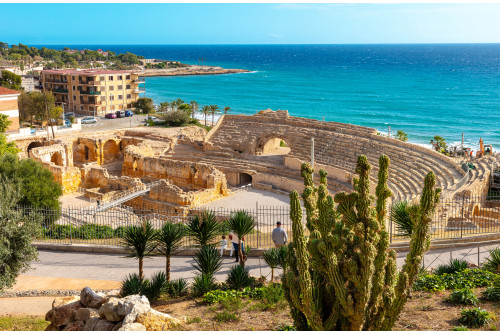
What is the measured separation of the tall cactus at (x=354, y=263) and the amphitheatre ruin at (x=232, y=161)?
1588 centimetres

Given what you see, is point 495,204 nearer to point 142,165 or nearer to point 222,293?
point 222,293

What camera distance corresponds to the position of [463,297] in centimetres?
1145

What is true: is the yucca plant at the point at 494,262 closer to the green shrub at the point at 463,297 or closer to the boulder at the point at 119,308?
the green shrub at the point at 463,297

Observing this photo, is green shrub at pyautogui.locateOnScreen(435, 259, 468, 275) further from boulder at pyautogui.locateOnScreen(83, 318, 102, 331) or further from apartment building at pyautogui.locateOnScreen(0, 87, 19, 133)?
apartment building at pyautogui.locateOnScreen(0, 87, 19, 133)

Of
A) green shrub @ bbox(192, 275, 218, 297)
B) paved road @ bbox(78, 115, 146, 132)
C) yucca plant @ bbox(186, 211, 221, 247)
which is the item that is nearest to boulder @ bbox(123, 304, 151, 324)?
green shrub @ bbox(192, 275, 218, 297)

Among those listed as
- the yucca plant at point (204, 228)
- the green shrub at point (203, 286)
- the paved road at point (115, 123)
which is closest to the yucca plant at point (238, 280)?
the green shrub at point (203, 286)

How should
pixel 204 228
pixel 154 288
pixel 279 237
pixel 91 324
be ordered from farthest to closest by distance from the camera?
1. pixel 279 237
2. pixel 204 228
3. pixel 154 288
4. pixel 91 324

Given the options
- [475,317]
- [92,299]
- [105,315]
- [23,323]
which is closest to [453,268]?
[475,317]

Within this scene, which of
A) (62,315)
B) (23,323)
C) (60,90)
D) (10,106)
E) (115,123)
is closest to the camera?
(62,315)

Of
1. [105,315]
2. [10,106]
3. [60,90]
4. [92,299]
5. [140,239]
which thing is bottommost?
[92,299]

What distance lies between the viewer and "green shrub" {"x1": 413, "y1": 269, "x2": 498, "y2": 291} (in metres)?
12.7

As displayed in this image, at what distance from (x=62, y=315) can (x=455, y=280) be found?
383 inches

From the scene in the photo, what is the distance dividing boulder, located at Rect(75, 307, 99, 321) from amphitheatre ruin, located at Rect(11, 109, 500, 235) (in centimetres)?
1777

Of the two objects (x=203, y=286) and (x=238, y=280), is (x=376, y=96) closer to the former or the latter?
(x=238, y=280)
